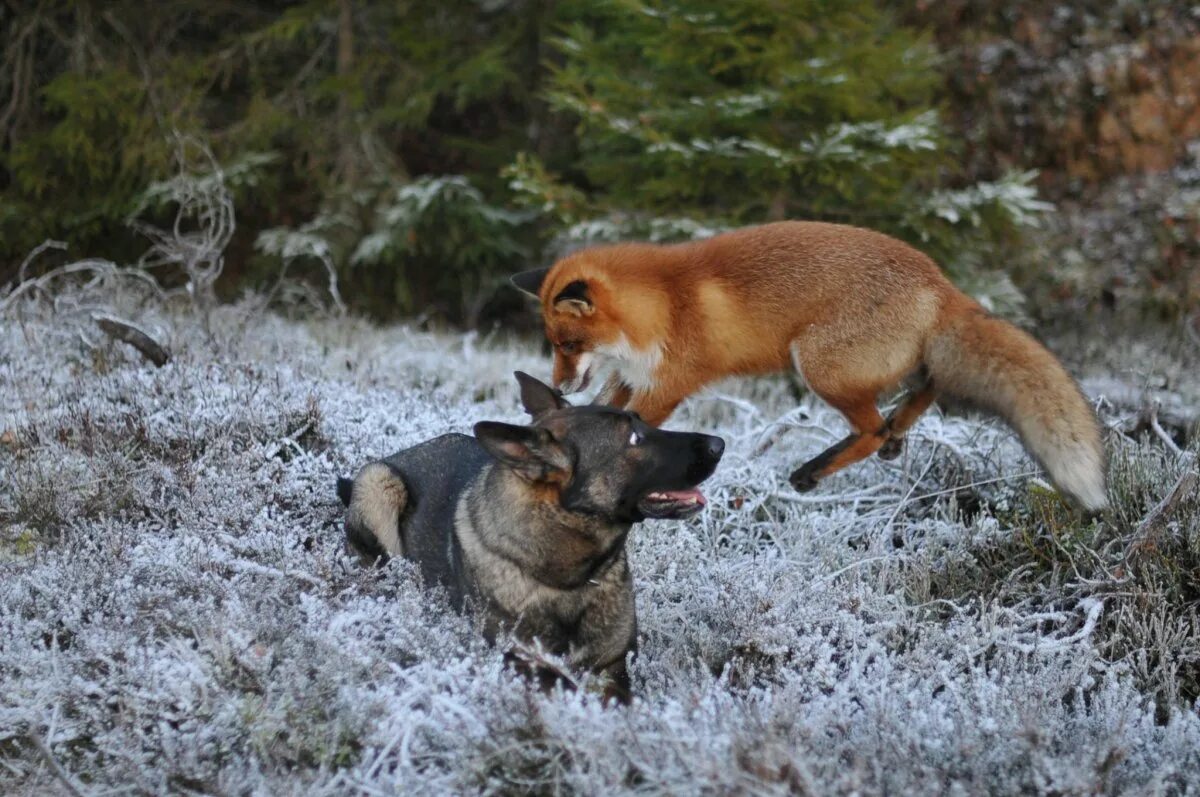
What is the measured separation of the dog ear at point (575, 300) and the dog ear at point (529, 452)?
1307 millimetres

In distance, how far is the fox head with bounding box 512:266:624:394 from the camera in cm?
488

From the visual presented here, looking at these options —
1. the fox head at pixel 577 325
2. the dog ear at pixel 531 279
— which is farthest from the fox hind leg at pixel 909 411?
the dog ear at pixel 531 279

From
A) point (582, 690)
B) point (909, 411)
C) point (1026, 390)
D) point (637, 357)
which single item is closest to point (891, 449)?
point (909, 411)

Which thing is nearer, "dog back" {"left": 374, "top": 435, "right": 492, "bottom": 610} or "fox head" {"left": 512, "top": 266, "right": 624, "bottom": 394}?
"dog back" {"left": 374, "top": 435, "right": 492, "bottom": 610}

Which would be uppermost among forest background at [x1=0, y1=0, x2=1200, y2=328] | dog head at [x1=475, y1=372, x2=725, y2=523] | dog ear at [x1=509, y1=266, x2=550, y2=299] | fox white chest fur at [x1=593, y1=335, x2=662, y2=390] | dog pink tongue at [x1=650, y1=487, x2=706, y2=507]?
dog head at [x1=475, y1=372, x2=725, y2=523]

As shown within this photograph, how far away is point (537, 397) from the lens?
4113 millimetres

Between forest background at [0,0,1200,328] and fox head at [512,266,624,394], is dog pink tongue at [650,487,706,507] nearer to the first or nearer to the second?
fox head at [512,266,624,394]

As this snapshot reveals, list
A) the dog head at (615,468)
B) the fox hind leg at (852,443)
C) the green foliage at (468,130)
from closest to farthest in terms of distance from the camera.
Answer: the dog head at (615,468), the fox hind leg at (852,443), the green foliage at (468,130)

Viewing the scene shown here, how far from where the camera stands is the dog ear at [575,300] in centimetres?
482

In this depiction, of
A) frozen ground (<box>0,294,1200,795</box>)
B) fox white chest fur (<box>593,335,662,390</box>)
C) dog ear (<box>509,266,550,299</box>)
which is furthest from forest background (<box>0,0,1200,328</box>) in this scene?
fox white chest fur (<box>593,335,662,390</box>)

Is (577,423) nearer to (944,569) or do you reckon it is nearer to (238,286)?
(944,569)

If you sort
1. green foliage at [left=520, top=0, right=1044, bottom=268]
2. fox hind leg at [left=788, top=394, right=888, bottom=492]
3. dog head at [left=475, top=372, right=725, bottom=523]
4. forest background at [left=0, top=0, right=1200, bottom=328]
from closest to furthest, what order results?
dog head at [left=475, top=372, right=725, bottom=523] → fox hind leg at [left=788, top=394, right=888, bottom=492] → green foliage at [left=520, top=0, right=1044, bottom=268] → forest background at [left=0, top=0, right=1200, bottom=328]

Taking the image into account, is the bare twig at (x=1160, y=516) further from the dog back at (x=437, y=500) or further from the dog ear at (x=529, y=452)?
the dog back at (x=437, y=500)

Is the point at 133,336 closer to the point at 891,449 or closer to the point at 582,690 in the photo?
the point at 582,690
